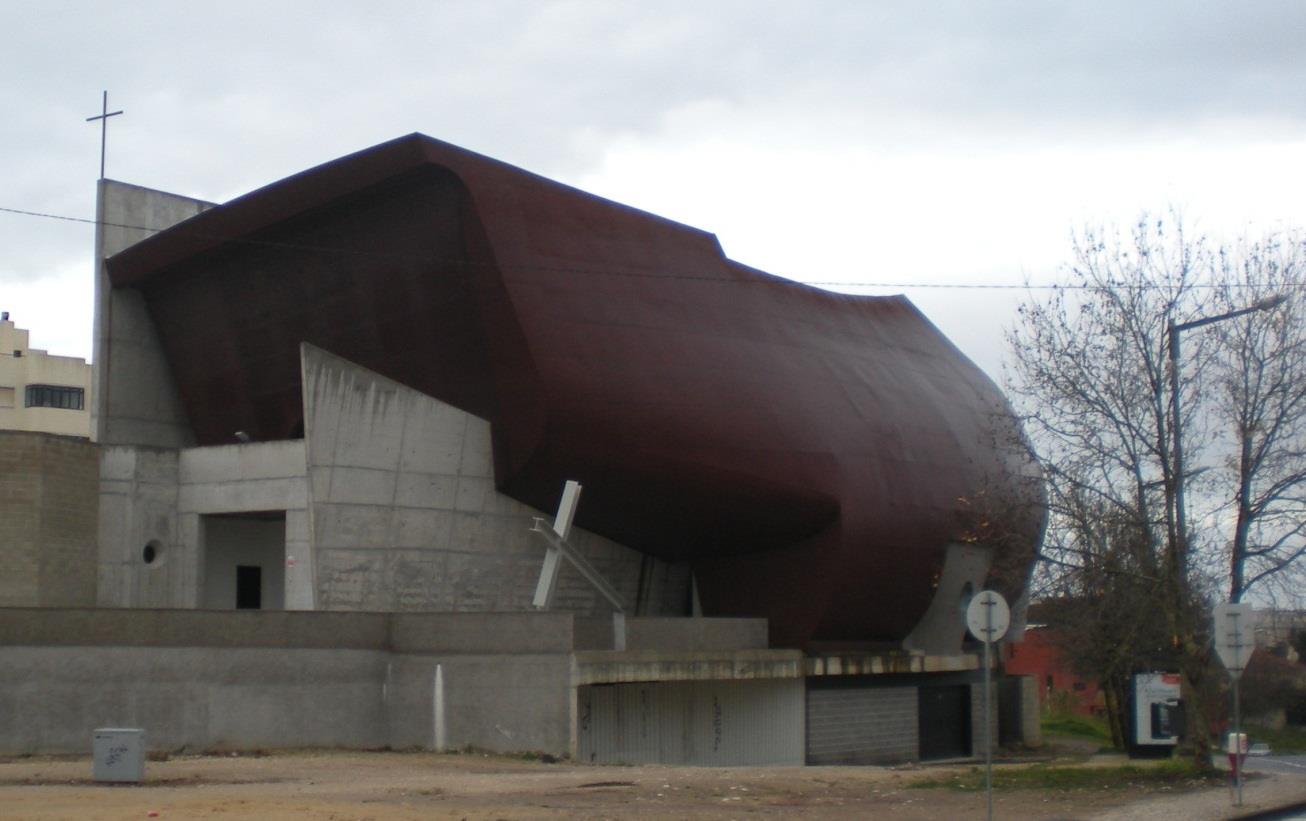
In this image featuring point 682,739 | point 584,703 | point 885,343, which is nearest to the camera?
point 584,703

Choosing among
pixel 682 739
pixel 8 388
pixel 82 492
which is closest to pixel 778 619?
pixel 682 739

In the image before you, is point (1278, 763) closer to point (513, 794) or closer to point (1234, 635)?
point (1234, 635)

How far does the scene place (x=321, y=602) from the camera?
1187 inches

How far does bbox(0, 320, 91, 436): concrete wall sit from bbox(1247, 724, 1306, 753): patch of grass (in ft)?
184

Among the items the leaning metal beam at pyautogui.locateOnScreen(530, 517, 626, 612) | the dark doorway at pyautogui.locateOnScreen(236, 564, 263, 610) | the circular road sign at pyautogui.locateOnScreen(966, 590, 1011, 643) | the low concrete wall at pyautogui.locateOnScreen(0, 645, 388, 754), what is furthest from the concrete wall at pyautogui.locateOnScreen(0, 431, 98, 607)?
the circular road sign at pyautogui.locateOnScreen(966, 590, 1011, 643)

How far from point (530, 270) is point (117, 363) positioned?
1212cm

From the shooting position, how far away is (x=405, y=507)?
31.7 metres

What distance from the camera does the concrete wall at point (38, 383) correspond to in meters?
76.6

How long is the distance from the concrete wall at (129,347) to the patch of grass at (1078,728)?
36.7 metres

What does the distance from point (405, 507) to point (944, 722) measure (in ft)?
62.4

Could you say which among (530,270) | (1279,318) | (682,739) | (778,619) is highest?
(530,270)

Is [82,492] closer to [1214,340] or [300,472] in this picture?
[300,472]

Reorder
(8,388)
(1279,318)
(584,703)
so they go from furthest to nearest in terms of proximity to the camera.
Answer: (8,388)
(584,703)
(1279,318)

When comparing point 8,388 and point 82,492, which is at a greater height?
point 8,388
